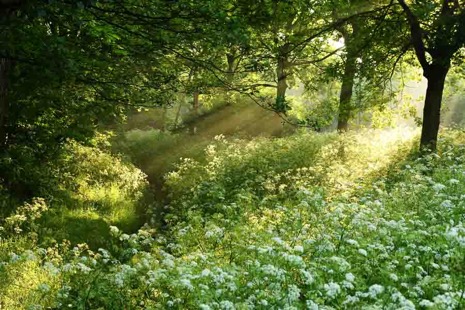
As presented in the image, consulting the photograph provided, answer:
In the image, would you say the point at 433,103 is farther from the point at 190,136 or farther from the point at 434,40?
the point at 190,136

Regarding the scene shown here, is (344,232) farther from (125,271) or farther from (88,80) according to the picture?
(88,80)

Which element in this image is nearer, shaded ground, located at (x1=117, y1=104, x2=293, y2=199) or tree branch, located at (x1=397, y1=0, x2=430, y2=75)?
tree branch, located at (x1=397, y1=0, x2=430, y2=75)

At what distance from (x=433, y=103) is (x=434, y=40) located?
7.43 feet

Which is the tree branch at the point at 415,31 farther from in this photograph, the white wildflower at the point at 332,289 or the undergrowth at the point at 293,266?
the white wildflower at the point at 332,289

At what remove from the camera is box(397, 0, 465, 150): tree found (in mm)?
12648

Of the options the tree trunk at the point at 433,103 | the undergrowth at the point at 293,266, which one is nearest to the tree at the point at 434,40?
the tree trunk at the point at 433,103

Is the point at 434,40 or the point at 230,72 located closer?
the point at 230,72

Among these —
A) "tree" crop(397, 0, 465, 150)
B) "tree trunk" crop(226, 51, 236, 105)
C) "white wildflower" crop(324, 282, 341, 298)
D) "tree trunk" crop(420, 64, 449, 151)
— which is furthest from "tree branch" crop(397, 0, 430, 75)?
"white wildflower" crop(324, 282, 341, 298)

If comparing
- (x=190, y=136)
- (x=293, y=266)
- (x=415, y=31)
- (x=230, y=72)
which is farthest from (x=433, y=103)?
(x=190, y=136)

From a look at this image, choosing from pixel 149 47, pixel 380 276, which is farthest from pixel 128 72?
pixel 380 276

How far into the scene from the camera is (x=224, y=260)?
289 inches

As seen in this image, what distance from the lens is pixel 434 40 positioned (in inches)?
542

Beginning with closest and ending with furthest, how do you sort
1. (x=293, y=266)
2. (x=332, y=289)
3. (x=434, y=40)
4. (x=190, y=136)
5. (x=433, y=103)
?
(x=332, y=289)
(x=293, y=266)
(x=434, y=40)
(x=433, y=103)
(x=190, y=136)

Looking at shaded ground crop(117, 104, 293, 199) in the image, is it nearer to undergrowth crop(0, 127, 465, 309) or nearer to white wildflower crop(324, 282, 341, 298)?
undergrowth crop(0, 127, 465, 309)
